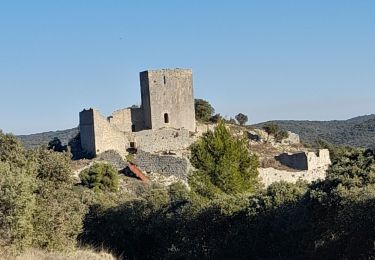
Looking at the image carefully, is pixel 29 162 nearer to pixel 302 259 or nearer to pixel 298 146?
pixel 302 259

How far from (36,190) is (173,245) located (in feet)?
24.9

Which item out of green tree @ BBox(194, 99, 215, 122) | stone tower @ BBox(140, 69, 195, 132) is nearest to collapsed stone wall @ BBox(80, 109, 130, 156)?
stone tower @ BBox(140, 69, 195, 132)

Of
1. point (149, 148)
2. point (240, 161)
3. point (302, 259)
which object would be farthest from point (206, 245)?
point (149, 148)

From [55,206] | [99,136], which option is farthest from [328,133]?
[55,206]

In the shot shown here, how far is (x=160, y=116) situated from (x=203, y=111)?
12443 mm

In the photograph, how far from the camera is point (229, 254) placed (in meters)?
20.9

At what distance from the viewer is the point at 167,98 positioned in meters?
53.0

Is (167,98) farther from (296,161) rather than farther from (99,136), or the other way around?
(296,161)

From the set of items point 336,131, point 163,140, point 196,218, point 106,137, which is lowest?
point 196,218

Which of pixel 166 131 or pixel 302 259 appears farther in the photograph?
pixel 166 131

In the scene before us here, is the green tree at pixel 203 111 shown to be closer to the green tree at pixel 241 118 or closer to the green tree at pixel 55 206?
the green tree at pixel 241 118

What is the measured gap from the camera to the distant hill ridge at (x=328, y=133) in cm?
9225

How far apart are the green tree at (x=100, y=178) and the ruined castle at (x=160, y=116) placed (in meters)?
9.52

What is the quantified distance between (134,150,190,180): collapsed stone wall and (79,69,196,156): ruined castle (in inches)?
124
